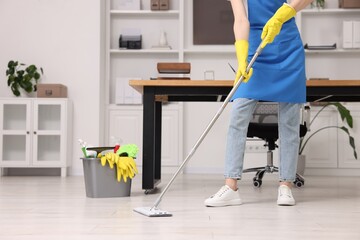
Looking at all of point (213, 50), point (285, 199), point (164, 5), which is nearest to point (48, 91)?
point (164, 5)

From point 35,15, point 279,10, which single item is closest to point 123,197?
point 279,10

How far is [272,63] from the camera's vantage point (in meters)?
2.63

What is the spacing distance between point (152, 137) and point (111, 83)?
8.55 ft

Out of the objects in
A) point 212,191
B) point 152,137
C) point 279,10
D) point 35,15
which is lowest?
point 212,191

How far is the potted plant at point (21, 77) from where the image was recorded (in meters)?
4.98

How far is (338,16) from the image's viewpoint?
545cm

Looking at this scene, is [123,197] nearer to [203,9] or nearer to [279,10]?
[279,10]

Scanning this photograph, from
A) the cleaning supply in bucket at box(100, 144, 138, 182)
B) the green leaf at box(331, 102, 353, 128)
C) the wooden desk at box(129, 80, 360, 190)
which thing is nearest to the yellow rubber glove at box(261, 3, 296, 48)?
the wooden desk at box(129, 80, 360, 190)

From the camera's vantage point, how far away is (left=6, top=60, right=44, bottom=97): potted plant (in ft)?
16.3

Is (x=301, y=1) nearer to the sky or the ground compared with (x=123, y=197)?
nearer to the sky

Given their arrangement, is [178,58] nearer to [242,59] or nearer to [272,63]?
[272,63]

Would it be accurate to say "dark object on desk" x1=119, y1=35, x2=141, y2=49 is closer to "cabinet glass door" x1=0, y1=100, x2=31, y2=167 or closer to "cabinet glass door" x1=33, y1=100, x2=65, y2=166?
"cabinet glass door" x1=33, y1=100, x2=65, y2=166

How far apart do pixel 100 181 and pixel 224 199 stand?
70 cm

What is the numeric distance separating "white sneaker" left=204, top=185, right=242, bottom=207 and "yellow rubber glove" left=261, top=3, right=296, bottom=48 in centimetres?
66
